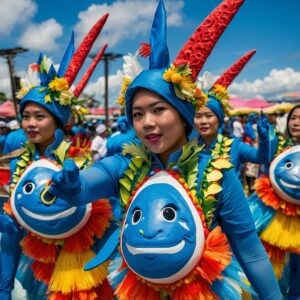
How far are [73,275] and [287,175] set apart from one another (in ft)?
5.48

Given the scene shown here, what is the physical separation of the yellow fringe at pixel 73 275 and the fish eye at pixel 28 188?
0.46 metres

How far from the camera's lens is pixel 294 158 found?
2.57 metres

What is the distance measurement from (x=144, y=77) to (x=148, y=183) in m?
0.47

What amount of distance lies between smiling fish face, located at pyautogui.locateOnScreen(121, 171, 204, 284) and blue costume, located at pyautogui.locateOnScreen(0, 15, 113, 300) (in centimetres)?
63

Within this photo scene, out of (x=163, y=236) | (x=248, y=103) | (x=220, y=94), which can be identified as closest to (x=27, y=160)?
(x=163, y=236)

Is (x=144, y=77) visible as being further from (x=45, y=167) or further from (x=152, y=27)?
(x=45, y=167)

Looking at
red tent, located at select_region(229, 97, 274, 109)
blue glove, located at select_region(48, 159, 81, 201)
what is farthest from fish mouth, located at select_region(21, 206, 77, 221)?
red tent, located at select_region(229, 97, 274, 109)

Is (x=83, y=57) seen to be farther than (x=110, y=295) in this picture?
Yes

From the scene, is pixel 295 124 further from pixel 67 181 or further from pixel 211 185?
pixel 67 181

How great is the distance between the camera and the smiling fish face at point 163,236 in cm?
134

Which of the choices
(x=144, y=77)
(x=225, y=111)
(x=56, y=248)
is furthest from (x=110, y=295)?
(x=225, y=111)

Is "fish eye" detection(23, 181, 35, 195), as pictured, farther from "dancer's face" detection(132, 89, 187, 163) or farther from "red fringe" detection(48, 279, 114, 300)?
"dancer's face" detection(132, 89, 187, 163)

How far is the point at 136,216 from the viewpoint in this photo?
4.69 feet

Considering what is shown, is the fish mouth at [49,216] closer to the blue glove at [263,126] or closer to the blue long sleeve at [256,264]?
the blue long sleeve at [256,264]
